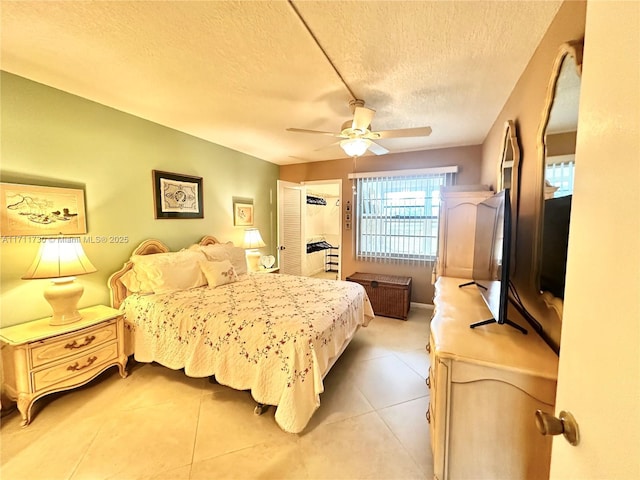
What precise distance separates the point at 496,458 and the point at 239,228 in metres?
3.78

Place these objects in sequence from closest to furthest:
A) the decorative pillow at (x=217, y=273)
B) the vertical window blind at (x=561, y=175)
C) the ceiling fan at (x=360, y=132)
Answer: the vertical window blind at (x=561, y=175) → the ceiling fan at (x=360, y=132) → the decorative pillow at (x=217, y=273)

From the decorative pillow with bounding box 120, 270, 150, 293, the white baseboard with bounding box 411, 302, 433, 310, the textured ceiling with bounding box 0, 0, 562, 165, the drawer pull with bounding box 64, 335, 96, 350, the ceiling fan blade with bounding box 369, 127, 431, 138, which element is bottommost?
the white baseboard with bounding box 411, 302, 433, 310

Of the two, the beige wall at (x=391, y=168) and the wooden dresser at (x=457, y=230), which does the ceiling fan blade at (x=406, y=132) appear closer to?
the wooden dresser at (x=457, y=230)

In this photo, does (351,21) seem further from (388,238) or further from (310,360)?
(388,238)

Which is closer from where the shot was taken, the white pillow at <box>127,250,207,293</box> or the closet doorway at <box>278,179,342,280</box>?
the white pillow at <box>127,250,207,293</box>

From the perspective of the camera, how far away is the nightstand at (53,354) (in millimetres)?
1768

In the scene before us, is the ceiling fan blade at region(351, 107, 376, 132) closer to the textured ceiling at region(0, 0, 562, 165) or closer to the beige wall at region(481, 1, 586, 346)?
the textured ceiling at region(0, 0, 562, 165)

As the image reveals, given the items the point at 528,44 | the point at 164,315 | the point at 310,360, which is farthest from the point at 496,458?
the point at 164,315

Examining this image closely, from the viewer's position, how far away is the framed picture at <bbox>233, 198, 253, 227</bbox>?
403cm

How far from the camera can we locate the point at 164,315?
225 cm

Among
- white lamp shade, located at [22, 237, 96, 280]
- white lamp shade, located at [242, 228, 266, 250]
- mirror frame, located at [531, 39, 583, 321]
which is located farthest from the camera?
white lamp shade, located at [242, 228, 266, 250]

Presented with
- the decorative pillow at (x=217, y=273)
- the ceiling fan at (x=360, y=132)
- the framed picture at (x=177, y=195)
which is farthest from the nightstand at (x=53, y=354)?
the ceiling fan at (x=360, y=132)

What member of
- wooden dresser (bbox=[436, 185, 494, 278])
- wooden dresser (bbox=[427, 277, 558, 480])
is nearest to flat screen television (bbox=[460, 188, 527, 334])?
wooden dresser (bbox=[427, 277, 558, 480])

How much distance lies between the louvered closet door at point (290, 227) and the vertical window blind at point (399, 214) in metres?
1.21
